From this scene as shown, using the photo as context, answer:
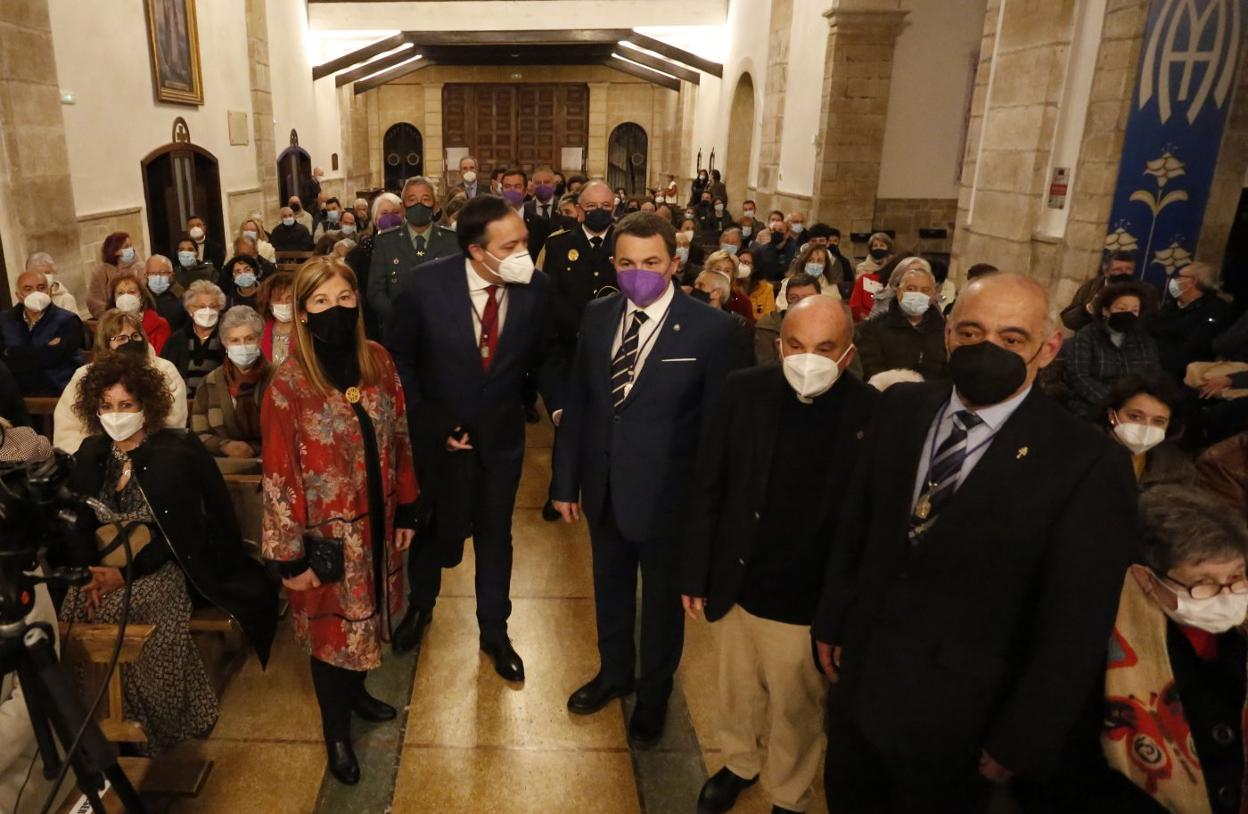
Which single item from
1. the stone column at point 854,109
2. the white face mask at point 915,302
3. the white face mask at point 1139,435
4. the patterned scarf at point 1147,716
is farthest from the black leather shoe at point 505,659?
the stone column at point 854,109

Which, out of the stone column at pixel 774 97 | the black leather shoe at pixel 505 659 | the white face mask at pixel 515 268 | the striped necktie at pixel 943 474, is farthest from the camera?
the stone column at pixel 774 97

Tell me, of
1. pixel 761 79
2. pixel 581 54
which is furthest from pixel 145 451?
pixel 581 54

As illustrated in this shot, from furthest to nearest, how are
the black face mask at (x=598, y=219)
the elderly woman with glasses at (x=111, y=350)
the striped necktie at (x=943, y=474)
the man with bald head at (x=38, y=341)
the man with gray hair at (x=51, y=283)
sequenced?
the man with gray hair at (x=51, y=283) → the black face mask at (x=598, y=219) → the man with bald head at (x=38, y=341) → the elderly woman with glasses at (x=111, y=350) → the striped necktie at (x=943, y=474)

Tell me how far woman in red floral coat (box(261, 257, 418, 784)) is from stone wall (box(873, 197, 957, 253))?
9561 mm

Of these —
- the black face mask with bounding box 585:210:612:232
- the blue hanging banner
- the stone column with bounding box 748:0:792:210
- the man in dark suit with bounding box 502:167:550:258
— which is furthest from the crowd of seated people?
the stone column with bounding box 748:0:792:210

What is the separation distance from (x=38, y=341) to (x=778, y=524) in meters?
4.72

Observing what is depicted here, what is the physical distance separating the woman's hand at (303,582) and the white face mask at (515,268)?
3.78 ft

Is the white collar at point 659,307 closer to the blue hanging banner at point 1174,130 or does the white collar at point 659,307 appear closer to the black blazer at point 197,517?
the black blazer at point 197,517

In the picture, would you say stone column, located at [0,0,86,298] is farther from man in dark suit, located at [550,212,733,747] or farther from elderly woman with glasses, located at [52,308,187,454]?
man in dark suit, located at [550,212,733,747]

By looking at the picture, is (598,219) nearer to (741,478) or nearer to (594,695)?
(594,695)

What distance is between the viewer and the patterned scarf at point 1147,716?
6.27ft

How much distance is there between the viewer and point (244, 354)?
358 cm

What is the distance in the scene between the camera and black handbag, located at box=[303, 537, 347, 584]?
2385 millimetres

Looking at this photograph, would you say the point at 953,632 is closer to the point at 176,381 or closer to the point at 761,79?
the point at 176,381
